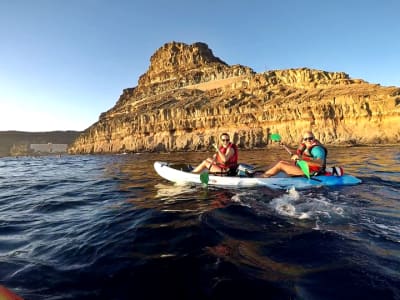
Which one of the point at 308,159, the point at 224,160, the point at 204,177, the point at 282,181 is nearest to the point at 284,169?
the point at 282,181

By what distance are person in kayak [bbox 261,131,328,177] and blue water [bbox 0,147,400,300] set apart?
6.98ft

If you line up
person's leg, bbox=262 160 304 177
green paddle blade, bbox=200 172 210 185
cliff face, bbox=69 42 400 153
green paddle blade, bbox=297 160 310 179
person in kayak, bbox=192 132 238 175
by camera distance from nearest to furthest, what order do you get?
green paddle blade, bbox=297 160 310 179
green paddle blade, bbox=200 172 210 185
person's leg, bbox=262 160 304 177
person in kayak, bbox=192 132 238 175
cliff face, bbox=69 42 400 153

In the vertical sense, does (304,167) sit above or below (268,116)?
below

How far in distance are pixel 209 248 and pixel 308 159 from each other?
7.19m

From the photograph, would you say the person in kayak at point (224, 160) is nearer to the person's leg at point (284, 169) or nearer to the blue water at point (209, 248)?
the person's leg at point (284, 169)

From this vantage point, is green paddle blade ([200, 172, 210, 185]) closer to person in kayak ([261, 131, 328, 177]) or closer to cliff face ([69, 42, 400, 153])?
person in kayak ([261, 131, 328, 177])

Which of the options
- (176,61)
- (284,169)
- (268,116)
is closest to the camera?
(284,169)

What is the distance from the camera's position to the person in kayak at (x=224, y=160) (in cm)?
1096

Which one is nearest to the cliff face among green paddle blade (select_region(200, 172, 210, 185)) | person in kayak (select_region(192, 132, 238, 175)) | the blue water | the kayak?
the kayak

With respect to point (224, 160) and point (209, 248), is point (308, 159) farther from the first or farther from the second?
point (209, 248)

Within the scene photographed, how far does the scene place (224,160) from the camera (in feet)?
36.3

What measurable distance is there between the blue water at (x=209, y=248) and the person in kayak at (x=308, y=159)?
6.98 feet

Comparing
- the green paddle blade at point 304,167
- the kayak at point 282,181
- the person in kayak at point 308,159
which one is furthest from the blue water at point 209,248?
the person in kayak at point 308,159

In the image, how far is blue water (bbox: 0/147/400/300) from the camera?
11.3 feet
